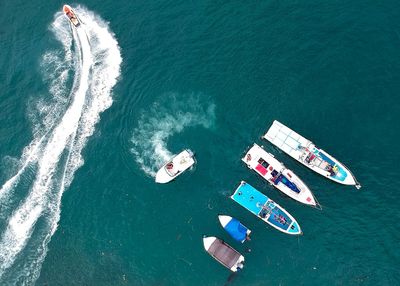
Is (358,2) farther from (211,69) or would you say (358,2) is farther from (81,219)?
(81,219)

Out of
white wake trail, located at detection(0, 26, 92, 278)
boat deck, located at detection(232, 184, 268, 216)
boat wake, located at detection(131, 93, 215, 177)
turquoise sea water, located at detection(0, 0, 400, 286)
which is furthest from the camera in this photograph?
boat wake, located at detection(131, 93, 215, 177)

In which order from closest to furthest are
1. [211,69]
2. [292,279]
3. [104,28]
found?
[292,279], [211,69], [104,28]

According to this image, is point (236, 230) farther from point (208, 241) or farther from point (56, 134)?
point (56, 134)

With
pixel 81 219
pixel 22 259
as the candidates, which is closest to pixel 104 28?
pixel 81 219

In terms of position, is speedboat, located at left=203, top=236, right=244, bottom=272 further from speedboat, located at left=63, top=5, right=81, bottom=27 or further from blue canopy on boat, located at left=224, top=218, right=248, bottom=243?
speedboat, located at left=63, top=5, right=81, bottom=27

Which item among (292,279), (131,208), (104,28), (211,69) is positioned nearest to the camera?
(292,279)

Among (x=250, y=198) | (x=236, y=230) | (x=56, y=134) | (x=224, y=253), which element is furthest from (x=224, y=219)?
(x=56, y=134)

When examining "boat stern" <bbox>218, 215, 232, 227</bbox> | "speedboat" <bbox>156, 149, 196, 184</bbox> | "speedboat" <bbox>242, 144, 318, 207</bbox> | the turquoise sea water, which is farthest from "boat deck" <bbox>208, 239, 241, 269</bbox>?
"speedboat" <bbox>156, 149, 196, 184</bbox>

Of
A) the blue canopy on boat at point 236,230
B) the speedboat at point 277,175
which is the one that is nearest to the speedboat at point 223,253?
the blue canopy on boat at point 236,230
